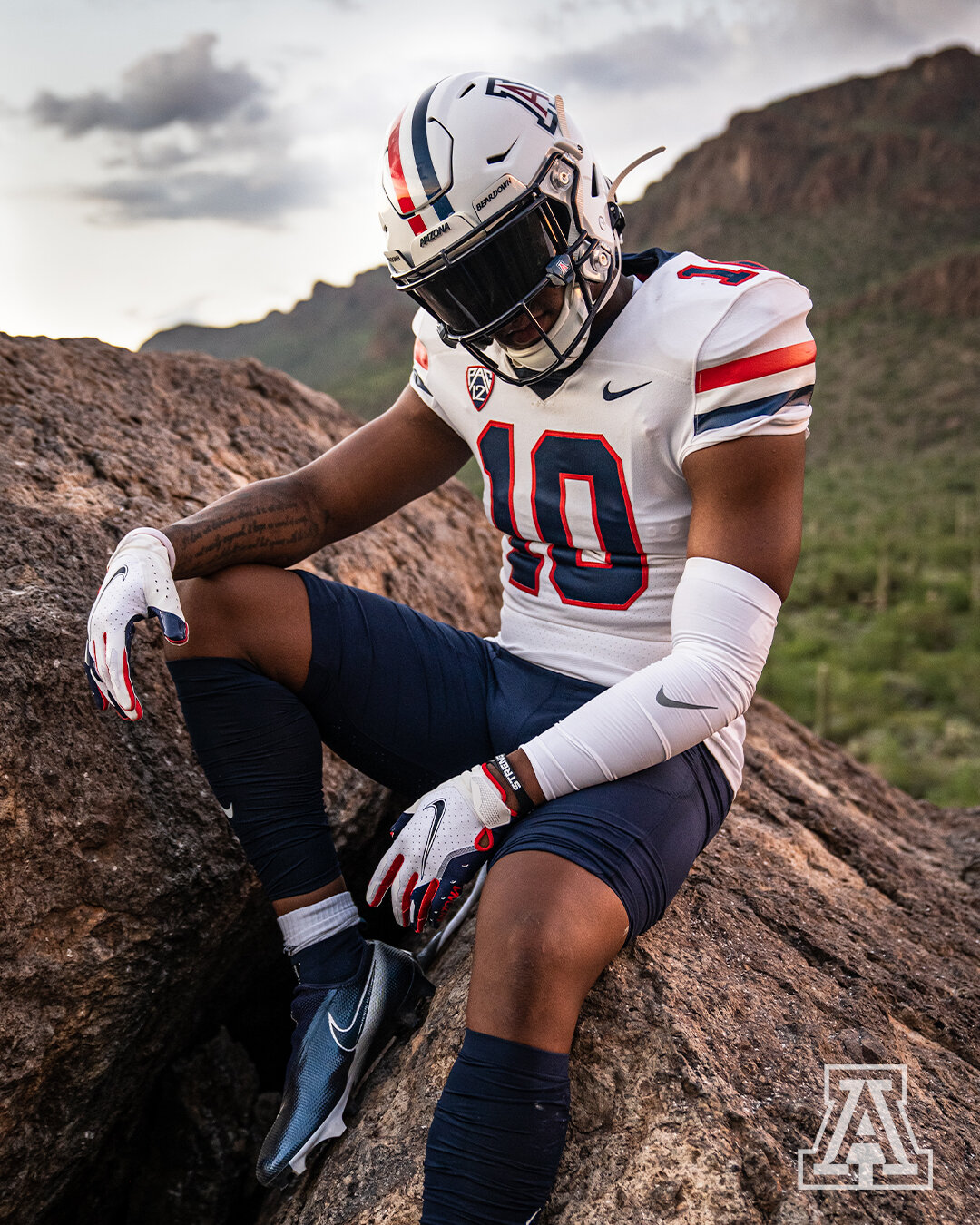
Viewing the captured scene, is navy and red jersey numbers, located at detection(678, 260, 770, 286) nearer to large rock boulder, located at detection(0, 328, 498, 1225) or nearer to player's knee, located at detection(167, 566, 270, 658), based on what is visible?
player's knee, located at detection(167, 566, 270, 658)

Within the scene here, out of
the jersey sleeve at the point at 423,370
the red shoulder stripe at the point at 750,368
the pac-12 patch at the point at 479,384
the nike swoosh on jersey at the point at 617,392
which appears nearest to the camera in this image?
the red shoulder stripe at the point at 750,368

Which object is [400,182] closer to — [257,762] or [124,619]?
[124,619]

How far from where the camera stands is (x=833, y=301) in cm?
3862

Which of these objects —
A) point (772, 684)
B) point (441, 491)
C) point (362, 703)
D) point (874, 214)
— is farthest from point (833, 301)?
point (362, 703)

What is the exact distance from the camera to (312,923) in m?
1.96

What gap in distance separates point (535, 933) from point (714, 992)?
0.59 metres

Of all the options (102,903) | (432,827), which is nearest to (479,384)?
(432,827)

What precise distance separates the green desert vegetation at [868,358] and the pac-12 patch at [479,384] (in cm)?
507

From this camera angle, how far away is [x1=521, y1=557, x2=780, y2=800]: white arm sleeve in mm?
1786

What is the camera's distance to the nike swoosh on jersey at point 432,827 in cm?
180

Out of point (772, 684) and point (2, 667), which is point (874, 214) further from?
point (2, 667)

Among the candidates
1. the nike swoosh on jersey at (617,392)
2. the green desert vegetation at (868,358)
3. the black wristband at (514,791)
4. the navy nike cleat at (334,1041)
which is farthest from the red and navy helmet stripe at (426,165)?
the green desert vegetation at (868,358)

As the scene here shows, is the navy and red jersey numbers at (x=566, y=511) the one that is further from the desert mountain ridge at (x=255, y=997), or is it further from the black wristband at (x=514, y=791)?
the desert mountain ridge at (x=255, y=997)

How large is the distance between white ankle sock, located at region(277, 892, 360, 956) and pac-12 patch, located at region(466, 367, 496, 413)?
3.86 ft
